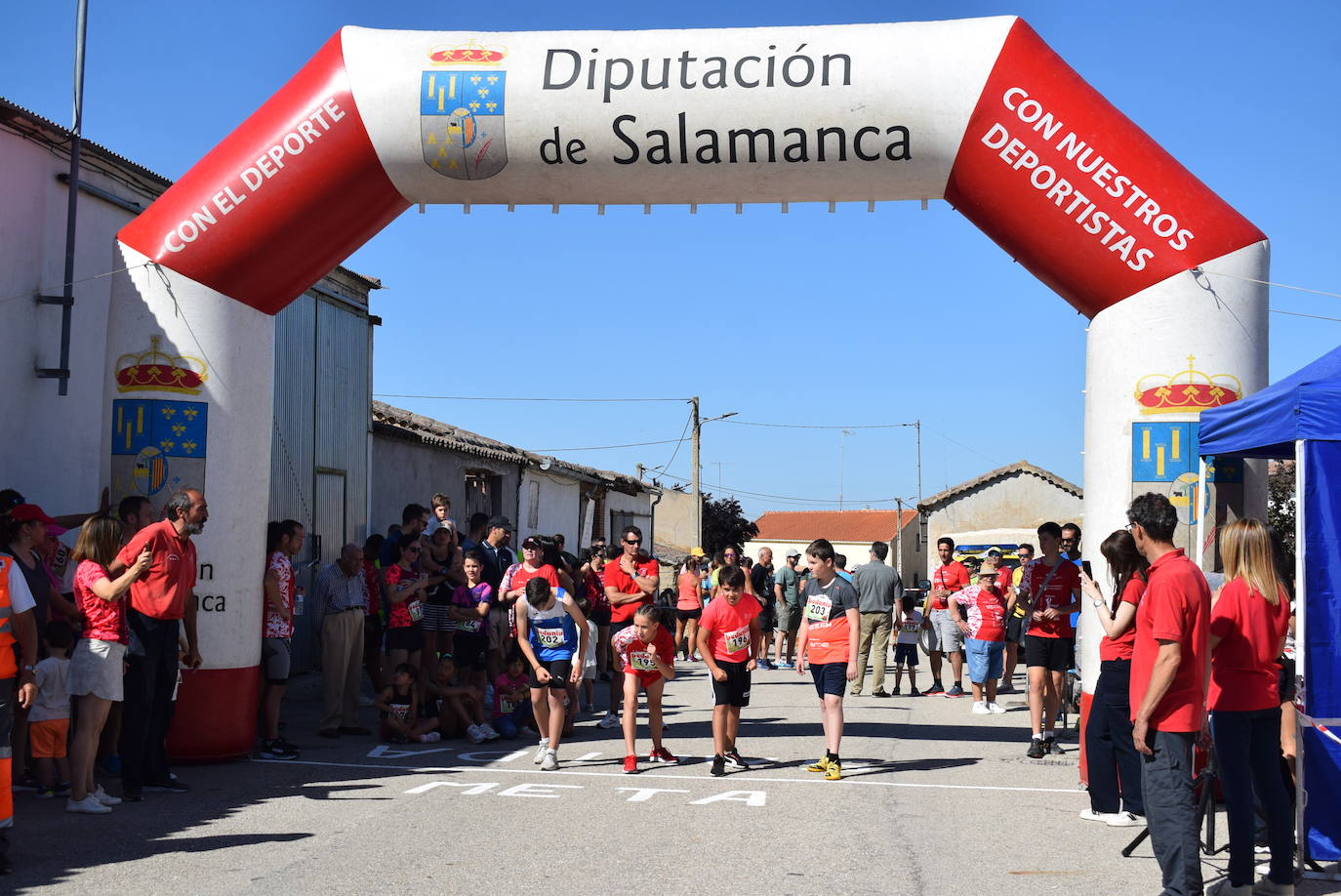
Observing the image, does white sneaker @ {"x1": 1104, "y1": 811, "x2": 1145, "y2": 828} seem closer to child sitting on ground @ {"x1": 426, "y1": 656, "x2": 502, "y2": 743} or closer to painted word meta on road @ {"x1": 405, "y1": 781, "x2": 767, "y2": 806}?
painted word meta on road @ {"x1": 405, "y1": 781, "x2": 767, "y2": 806}

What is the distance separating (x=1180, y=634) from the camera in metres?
5.85

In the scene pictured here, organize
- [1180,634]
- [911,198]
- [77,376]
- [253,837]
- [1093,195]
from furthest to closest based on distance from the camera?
[77,376]
[911,198]
[1093,195]
[253,837]
[1180,634]

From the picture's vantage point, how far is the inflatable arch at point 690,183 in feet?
28.7

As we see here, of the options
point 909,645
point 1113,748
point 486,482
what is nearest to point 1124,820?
point 1113,748

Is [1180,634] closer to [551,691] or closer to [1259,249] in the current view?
[1259,249]

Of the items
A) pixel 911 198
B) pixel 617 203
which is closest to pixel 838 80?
pixel 911 198

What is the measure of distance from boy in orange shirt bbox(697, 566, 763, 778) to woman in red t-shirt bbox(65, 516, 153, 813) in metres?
3.99

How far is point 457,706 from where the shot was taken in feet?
36.8

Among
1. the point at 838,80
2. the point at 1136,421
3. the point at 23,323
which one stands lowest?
the point at 1136,421

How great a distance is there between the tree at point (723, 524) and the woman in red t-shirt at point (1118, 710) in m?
51.5

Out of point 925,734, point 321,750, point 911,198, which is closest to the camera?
point 911,198

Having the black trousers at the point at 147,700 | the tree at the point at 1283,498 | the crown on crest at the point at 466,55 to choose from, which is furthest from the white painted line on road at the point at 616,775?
the tree at the point at 1283,498

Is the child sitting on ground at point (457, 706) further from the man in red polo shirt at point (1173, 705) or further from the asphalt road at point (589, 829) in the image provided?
the man in red polo shirt at point (1173, 705)

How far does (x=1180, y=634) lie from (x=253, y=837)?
4.91 metres
